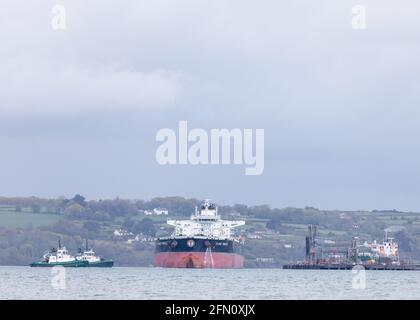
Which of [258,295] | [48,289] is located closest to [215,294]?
[258,295]

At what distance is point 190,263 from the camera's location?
199750mm
